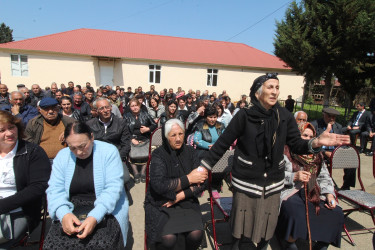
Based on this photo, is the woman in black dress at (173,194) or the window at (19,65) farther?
the window at (19,65)

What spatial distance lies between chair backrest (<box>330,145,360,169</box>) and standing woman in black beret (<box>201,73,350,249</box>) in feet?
5.12

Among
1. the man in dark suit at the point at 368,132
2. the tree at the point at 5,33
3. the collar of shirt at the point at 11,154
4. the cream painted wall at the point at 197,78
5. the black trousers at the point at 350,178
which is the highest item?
the tree at the point at 5,33

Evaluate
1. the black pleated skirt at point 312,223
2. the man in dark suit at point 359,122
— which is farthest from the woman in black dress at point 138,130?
the man in dark suit at point 359,122

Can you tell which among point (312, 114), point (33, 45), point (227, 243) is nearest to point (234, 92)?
point (312, 114)

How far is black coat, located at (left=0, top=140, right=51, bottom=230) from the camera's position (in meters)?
2.22

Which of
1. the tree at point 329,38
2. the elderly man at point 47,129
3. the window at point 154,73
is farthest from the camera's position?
the window at point 154,73

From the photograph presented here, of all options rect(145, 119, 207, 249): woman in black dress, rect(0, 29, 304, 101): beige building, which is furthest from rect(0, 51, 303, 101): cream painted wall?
rect(145, 119, 207, 249): woman in black dress

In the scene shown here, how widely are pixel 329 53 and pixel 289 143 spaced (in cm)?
1371

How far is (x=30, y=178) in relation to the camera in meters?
2.29

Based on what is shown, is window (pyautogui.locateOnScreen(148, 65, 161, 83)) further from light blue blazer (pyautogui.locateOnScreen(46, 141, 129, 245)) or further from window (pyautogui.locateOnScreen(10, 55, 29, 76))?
light blue blazer (pyautogui.locateOnScreen(46, 141, 129, 245))

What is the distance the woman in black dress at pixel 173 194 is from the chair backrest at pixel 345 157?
7.02 feet

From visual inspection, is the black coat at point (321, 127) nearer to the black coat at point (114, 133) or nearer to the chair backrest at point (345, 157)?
the chair backrest at point (345, 157)

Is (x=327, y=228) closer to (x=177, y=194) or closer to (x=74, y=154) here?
(x=177, y=194)

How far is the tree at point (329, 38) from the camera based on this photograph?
39.9ft
